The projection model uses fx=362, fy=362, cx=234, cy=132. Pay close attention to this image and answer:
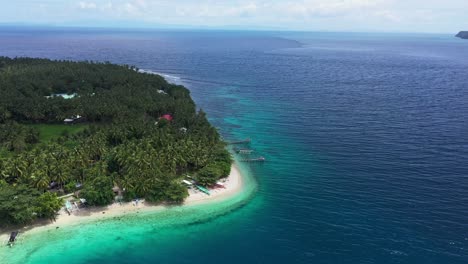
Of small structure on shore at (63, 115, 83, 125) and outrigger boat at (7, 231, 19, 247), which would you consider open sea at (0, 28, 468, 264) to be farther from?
small structure on shore at (63, 115, 83, 125)

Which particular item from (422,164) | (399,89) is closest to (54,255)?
(422,164)

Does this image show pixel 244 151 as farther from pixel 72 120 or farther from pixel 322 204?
pixel 72 120

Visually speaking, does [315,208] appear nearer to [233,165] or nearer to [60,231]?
[233,165]

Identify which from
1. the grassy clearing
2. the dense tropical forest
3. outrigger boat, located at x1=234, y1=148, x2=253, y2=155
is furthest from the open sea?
the grassy clearing

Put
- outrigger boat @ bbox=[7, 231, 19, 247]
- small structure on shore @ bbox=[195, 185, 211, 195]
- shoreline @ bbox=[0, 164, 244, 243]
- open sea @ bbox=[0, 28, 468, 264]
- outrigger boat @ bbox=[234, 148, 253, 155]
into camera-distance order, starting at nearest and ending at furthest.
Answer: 1. open sea @ bbox=[0, 28, 468, 264]
2. outrigger boat @ bbox=[7, 231, 19, 247]
3. shoreline @ bbox=[0, 164, 244, 243]
4. small structure on shore @ bbox=[195, 185, 211, 195]
5. outrigger boat @ bbox=[234, 148, 253, 155]

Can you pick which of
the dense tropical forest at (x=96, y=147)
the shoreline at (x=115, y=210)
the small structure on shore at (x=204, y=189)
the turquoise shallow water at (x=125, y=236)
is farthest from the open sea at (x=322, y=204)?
the dense tropical forest at (x=96, y=147)

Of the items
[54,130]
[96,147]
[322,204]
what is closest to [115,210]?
[96,147]
